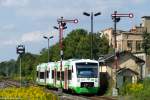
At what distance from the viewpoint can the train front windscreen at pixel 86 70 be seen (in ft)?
188

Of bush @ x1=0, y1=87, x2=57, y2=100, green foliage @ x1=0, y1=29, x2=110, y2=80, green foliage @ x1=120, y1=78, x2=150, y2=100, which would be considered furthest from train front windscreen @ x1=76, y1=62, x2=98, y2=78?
green foliage @ x1=0, y1=29, x2=110, y2=80

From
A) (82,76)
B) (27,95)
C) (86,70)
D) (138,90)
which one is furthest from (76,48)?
(27,95)

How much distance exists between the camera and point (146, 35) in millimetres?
116688

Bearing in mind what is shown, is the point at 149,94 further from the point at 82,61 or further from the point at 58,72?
the point at 58,72

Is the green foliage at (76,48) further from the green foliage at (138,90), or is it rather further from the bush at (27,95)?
the bush at (27,95)

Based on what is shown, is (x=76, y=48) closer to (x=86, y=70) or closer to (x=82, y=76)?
(x=86, y=70)

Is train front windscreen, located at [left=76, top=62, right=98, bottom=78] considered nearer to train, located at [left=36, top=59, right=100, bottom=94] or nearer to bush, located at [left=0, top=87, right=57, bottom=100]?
train, located at [left=36, top=59, right=100, bottom=94]

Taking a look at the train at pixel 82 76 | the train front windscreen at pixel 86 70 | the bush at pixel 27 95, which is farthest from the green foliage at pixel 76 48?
the bush at pixel 27 95

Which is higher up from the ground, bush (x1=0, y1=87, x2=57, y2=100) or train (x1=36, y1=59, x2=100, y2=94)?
train (x1=36, y1=59, x2=100, y2=94)

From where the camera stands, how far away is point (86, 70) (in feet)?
188

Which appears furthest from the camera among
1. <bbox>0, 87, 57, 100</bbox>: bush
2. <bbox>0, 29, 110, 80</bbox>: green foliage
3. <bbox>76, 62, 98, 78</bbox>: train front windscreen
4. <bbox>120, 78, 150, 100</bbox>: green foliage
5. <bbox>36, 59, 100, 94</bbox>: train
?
<bbox>0, 29, 110, 80</bbox>: green foliage

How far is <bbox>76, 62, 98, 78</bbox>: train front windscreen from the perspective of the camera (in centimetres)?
5722

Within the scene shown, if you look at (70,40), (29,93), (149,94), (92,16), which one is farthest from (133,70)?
(70,40)

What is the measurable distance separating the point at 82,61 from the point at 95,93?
3506 millimetres
